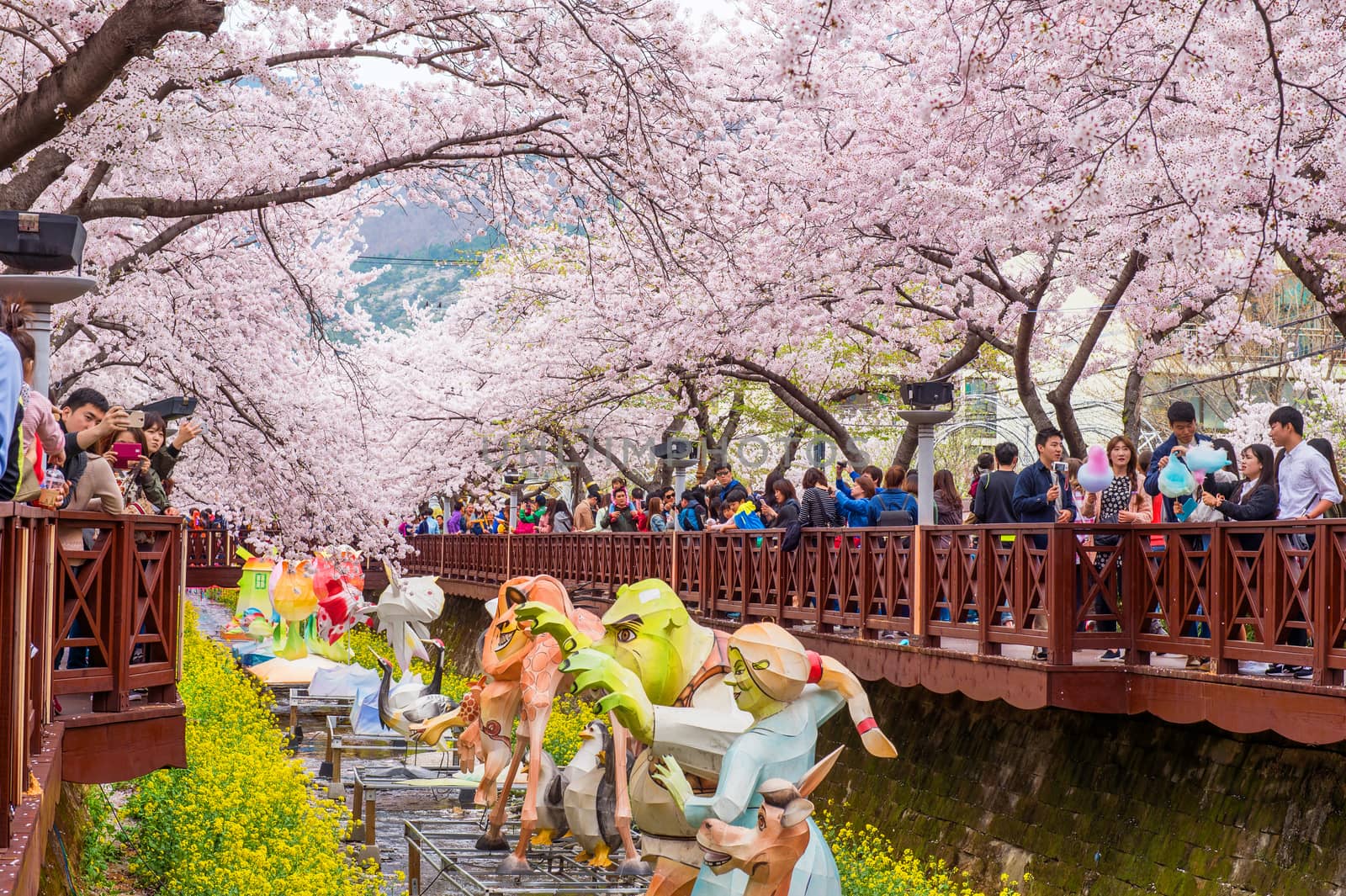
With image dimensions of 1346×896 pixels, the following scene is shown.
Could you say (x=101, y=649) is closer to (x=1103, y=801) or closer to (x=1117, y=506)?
(x=1117, y=506)

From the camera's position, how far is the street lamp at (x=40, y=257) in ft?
28.5

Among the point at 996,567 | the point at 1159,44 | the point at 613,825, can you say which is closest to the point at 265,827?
the point at 613,825

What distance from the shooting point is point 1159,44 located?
1325 centimetres

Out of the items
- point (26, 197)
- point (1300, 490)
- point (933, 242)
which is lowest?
point (1300, 490)

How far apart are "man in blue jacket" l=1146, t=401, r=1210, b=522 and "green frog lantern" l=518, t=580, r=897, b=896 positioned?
3829 millimetres

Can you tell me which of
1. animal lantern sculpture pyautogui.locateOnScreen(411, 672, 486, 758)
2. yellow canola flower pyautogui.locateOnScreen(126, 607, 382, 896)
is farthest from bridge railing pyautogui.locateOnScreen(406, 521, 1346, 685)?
yellow canola flower pyautogui.locateOnScreen(126, 607, 382, 896)

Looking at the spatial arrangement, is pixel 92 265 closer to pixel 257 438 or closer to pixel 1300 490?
pixel 257 438

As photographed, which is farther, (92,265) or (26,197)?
(92,265)

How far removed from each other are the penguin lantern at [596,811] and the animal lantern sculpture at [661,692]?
2612mm

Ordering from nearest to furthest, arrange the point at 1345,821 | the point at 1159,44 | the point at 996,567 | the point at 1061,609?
the point at 1345,821 → the point at 1061,609 → the point at 996,567 → the point at 1159,44

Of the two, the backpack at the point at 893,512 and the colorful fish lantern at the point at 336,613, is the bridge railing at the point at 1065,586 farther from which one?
the colorful fish lantern at the point at 336,613

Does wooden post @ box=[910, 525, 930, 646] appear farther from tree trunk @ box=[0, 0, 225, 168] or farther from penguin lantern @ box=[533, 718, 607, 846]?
tree trunk @ box=[0, 0, 225, 168]

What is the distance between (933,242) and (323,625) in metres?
13.8

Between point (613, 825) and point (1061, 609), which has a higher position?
point (1061, 609)
